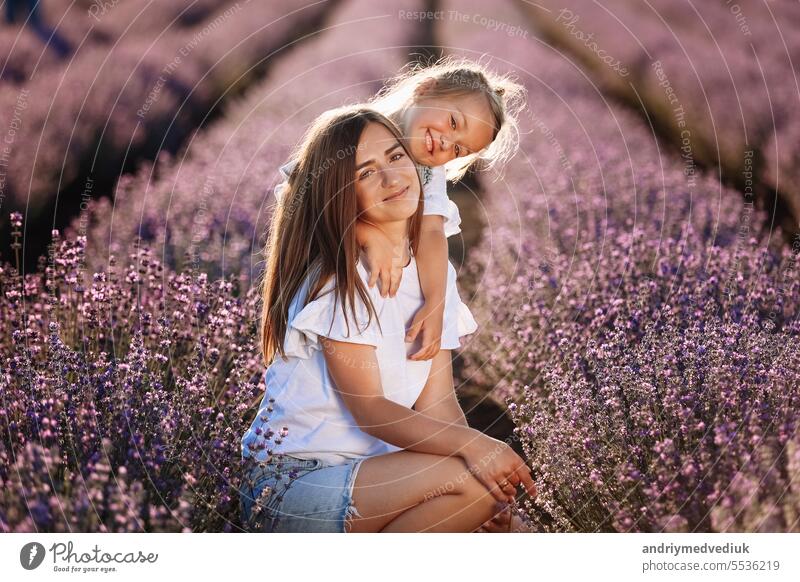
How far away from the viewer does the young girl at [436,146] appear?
2.90 metres

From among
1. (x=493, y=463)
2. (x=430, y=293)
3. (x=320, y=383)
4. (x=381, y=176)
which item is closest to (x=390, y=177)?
(x=381, y=176)

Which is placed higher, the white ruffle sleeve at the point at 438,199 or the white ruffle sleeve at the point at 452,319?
the white ruffle sleeve at the point at 438,199

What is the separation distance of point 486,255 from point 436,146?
1614 mm

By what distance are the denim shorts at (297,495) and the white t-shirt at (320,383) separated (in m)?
0.05

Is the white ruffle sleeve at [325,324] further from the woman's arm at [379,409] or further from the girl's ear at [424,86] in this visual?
the girl's ear at [424,86]

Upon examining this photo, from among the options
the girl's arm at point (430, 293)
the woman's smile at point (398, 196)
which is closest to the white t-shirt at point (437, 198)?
the girl's arm at point (430, 293)

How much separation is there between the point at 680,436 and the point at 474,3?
14.5 feet

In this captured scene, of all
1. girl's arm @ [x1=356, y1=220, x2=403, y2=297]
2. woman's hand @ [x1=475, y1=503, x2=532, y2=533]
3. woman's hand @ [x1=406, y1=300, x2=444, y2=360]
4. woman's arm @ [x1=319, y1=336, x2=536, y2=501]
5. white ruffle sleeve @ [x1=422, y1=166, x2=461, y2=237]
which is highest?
white ruffle sleeve @ [x1=422, y1=166, x2=461, y2=237]

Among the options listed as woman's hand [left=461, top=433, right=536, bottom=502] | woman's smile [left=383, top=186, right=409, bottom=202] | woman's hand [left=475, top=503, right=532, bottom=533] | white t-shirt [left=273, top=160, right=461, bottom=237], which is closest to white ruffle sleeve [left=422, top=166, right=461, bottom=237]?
white t-shirt [left=273, top=160, right=461, bottom=237]

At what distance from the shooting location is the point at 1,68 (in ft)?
15.3

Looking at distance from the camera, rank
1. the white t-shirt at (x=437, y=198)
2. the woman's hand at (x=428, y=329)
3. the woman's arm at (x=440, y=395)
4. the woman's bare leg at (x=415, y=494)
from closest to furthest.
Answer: the woman's bare leg at (x=415, y=494) → the woman's hand at (x=428, y=329) → the woman's arm at (x=440, y=395) → the white t-shirt at (x=437, y=198)

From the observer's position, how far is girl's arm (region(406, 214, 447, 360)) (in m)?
2.90

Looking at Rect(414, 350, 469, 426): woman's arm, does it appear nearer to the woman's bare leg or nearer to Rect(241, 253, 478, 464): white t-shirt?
Rect(241, 253, 478, 464): white t-shirt

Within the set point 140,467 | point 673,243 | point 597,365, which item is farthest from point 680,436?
point 140,467
